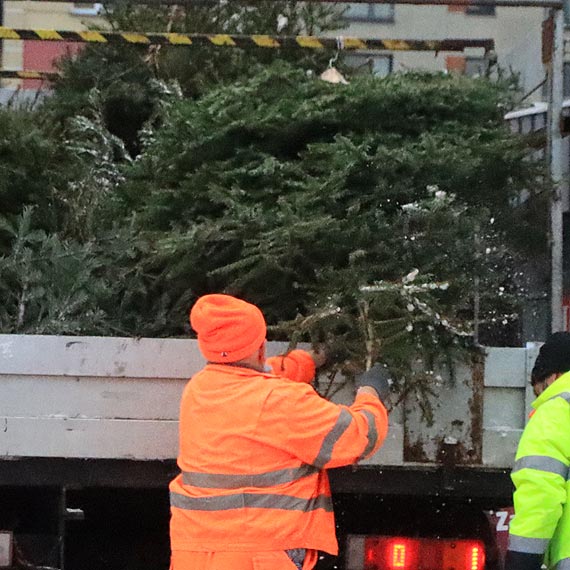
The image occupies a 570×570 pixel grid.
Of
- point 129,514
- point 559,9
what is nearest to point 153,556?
point 129,514

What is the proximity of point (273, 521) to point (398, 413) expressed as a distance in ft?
1.87

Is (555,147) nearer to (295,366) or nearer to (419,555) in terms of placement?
(295,366)

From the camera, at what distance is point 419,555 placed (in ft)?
9.57

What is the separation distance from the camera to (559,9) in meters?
3.39

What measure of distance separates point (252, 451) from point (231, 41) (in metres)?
2.55

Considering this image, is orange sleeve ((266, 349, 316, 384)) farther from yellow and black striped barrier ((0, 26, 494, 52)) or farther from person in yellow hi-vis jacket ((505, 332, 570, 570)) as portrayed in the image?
yellow and black striped barrier ((0, 26, 494, 52))

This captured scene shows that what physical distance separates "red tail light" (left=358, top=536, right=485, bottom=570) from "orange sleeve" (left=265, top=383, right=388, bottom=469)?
0.77 metres

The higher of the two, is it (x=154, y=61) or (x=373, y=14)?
(x=373, y=14)

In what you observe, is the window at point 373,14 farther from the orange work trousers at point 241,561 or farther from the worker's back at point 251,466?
the orange work trousers at point 241,561

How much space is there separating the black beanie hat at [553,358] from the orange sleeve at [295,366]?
657 millimetres

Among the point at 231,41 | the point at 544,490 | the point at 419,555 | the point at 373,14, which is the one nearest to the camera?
the point at 544,490

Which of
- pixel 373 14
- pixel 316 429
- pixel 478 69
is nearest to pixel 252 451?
pixel 316 429

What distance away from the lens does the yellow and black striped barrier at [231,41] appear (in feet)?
13.2

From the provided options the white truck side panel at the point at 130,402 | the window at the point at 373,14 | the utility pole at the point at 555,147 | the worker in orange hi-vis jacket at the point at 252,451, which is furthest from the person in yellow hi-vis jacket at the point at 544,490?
the window at the point at 373,14
